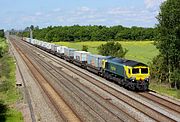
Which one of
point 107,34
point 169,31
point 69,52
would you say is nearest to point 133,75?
point 169,31

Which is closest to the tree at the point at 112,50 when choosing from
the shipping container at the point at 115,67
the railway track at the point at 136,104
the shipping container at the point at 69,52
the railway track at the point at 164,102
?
the shipping container at the point at 69,52

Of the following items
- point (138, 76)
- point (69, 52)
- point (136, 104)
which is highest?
point (69, 52)

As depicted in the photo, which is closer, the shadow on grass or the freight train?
the shadow on grass

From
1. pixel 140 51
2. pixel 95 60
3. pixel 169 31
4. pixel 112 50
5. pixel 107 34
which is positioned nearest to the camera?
pixel 169 31

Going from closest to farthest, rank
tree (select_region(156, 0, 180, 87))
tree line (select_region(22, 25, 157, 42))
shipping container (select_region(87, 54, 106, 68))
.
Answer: tree (select_region(156, 0, 180, 87)) → shipping container (select_region(87, 54, 106, 68)) → tree line (select_region(22, 25, 157, 42))

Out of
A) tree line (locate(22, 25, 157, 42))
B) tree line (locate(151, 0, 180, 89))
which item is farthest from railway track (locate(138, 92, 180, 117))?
tree line (locate(22, 25, 157, 42))

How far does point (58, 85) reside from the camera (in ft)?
138

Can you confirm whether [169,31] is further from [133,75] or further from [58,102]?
[58,102]

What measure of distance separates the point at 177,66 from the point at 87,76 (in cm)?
1285

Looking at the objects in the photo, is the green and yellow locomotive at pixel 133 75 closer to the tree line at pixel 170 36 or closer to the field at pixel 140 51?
the tree line at pixel 170 36

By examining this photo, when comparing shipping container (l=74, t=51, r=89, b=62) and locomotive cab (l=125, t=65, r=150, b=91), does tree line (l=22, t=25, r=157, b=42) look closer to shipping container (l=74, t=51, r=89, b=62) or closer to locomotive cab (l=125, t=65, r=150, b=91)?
shipping container (l=74, t=51, r=89, b=62)

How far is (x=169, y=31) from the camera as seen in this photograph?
40.2 meters

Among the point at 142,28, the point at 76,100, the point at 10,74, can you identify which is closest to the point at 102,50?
the point at 10,74

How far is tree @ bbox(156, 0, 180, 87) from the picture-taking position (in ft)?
130
